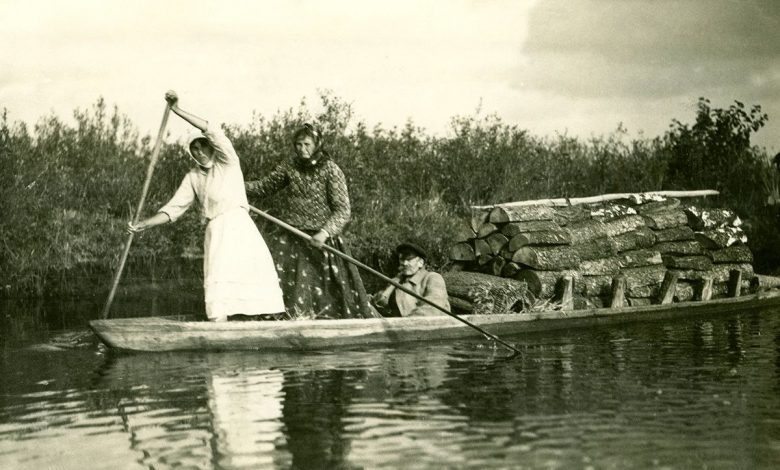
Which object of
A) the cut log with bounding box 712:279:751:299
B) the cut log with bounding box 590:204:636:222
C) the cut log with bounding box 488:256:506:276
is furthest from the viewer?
the cut log with bounding box 712:279:751:299

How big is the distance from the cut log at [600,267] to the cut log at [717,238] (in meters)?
1.40

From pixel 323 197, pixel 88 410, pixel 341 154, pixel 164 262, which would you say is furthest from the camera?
pixel 341 154

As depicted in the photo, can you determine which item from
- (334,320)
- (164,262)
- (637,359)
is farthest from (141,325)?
(164,262)

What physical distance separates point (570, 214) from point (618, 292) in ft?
3.19

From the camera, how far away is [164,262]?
1159 centimetres

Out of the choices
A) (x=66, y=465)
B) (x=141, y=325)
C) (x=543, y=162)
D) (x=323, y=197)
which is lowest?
(x=66, y=465)

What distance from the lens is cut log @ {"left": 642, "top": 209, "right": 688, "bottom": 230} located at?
33.3 feet

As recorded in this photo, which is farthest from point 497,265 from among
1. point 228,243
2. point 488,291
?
point 228,243

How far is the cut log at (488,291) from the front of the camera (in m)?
8.61

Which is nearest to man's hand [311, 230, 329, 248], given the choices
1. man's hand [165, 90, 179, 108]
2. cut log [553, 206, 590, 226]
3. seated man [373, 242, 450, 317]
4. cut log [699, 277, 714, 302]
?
seated man [373, 242, 450, 317]

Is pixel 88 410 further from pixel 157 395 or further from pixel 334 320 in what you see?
pixel 334 320

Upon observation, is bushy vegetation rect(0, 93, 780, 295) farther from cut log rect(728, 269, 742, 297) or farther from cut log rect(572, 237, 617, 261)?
cut log rect(728, 269, 742, 297)

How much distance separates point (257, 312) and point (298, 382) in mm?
999

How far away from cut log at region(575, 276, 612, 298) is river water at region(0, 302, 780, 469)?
1.31m
